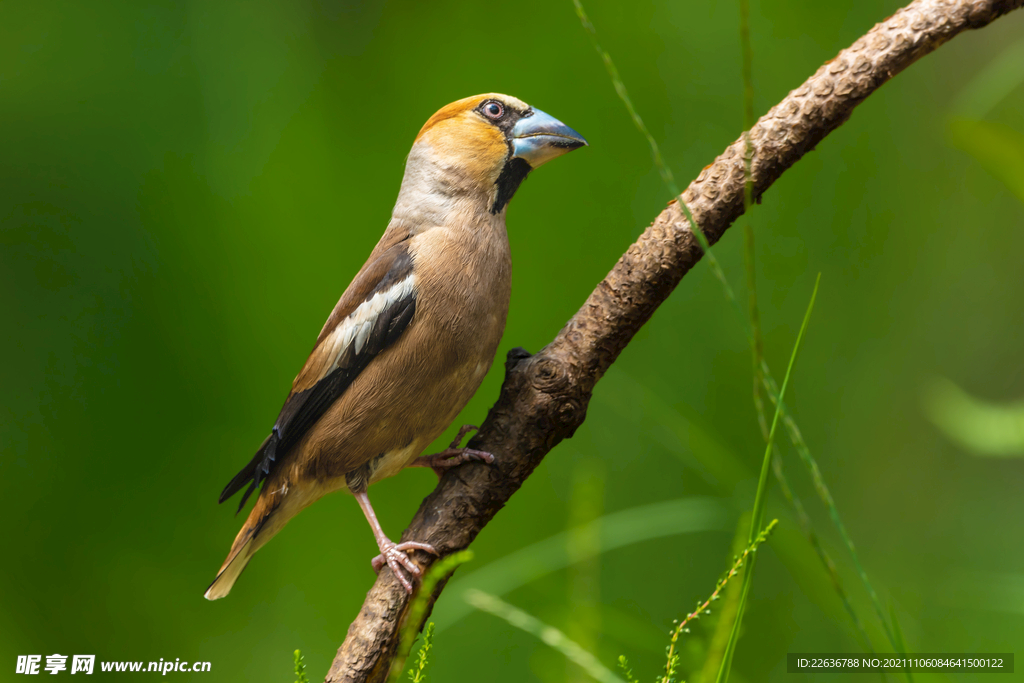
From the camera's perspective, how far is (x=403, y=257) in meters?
1.36

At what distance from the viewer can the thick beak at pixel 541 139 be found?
139 centimetres

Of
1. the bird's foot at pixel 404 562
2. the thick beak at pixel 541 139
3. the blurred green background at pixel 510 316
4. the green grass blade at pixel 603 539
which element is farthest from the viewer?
the blurred green background at pixel 510 316

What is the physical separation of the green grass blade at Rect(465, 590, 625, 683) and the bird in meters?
0.17

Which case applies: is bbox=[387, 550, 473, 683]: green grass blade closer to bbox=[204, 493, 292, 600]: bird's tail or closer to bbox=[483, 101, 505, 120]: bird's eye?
bbox=[204, 493, 292, 600]: bird's tail

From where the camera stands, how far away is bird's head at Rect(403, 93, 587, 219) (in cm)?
140

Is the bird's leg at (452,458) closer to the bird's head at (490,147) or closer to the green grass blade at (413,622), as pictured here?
the green grass blade at (413,622)

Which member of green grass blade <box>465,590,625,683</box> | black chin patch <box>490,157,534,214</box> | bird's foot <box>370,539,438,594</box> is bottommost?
green grass blade <box>465,590,625,683</box>

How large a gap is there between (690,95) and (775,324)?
3.04 ft

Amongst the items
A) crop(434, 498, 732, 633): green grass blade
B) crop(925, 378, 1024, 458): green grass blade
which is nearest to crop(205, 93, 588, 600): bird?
crop(434, 498, 732, 633): green grass blade

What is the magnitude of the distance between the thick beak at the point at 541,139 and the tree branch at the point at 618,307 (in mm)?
283

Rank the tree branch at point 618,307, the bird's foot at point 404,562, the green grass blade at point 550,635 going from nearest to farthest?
the green grass blade at point 550,635 → the tree branch at point 618,307 → the bird's foot at point 404,562

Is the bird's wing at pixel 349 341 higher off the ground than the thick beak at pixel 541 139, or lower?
lower

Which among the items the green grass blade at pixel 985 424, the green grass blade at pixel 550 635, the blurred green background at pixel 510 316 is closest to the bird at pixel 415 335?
the green grass blade at pixel 550 635

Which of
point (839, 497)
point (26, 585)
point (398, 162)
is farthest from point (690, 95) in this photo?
point (26, 585)
